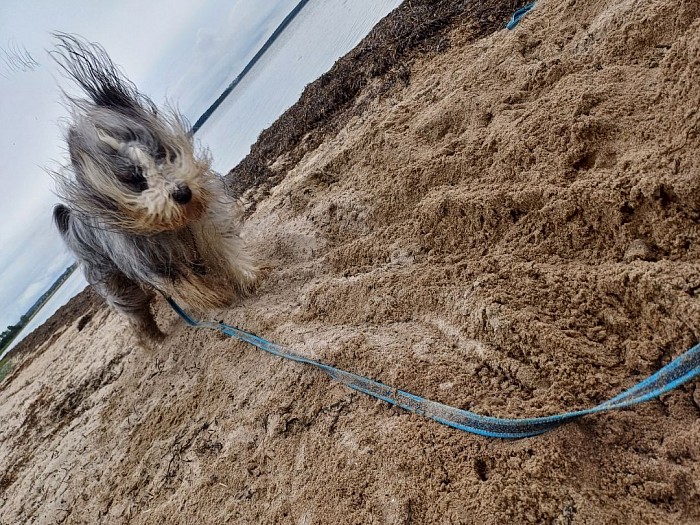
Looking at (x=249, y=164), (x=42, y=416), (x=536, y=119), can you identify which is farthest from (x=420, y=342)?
(x=249, y=164)

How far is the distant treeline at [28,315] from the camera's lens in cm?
1141

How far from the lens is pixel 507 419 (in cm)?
149

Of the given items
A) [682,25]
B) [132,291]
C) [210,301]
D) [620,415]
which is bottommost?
[620,415]

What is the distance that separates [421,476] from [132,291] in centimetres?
298

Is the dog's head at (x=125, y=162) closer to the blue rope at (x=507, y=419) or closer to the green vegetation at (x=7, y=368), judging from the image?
the blue rope at (x=507, y=419)

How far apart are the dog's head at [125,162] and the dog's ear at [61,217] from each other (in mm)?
765

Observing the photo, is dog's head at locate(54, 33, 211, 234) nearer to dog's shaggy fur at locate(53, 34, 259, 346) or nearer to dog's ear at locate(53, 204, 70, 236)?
dog's shaggy fur at locate(53, 34, 259, 346)

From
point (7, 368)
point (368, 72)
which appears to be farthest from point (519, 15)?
point (7, 368)

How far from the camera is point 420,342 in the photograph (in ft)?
6.51

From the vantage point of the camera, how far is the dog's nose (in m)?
2.55

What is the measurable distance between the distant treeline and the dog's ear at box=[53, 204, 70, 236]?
8.32m

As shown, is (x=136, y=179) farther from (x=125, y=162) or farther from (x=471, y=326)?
(x=471, y=326)

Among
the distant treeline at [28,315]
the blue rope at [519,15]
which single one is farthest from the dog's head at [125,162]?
the distant treeline at [28,315]

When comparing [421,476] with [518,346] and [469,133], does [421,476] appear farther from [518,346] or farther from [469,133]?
[469,133]
